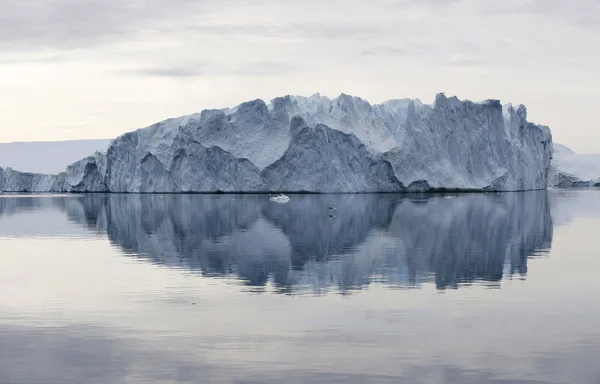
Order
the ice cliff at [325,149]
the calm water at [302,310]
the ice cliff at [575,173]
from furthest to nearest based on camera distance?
the ice cliff at [575,173] → the ice cliff at [325,149] → the calm water at [302,310]

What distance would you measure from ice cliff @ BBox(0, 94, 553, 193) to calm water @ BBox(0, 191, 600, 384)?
28721 mm

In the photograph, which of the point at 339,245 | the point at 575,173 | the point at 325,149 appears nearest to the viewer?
the point at 339,245

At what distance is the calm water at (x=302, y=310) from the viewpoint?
20.2ft

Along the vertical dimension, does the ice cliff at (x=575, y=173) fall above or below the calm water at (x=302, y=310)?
above

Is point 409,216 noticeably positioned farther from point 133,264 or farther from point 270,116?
point 270,116

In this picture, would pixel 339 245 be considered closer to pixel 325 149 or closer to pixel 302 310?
pixel 302 310

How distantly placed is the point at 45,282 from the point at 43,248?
5512 millimetres

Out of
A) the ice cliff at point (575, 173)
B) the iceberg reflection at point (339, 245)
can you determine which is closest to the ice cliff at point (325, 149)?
the iceberg reflection at point (339, 245)

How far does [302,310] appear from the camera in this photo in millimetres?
8578

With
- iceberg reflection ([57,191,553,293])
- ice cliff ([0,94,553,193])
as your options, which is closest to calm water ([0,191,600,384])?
iceberg reflection ([57,191,553,293])

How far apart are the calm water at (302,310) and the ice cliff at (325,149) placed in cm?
2872

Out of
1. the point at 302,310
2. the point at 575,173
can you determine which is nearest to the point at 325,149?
the point at 302,310

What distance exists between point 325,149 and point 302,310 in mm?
37844

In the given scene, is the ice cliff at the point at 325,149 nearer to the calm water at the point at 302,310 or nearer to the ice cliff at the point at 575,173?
the calm water at the point at 302,310
